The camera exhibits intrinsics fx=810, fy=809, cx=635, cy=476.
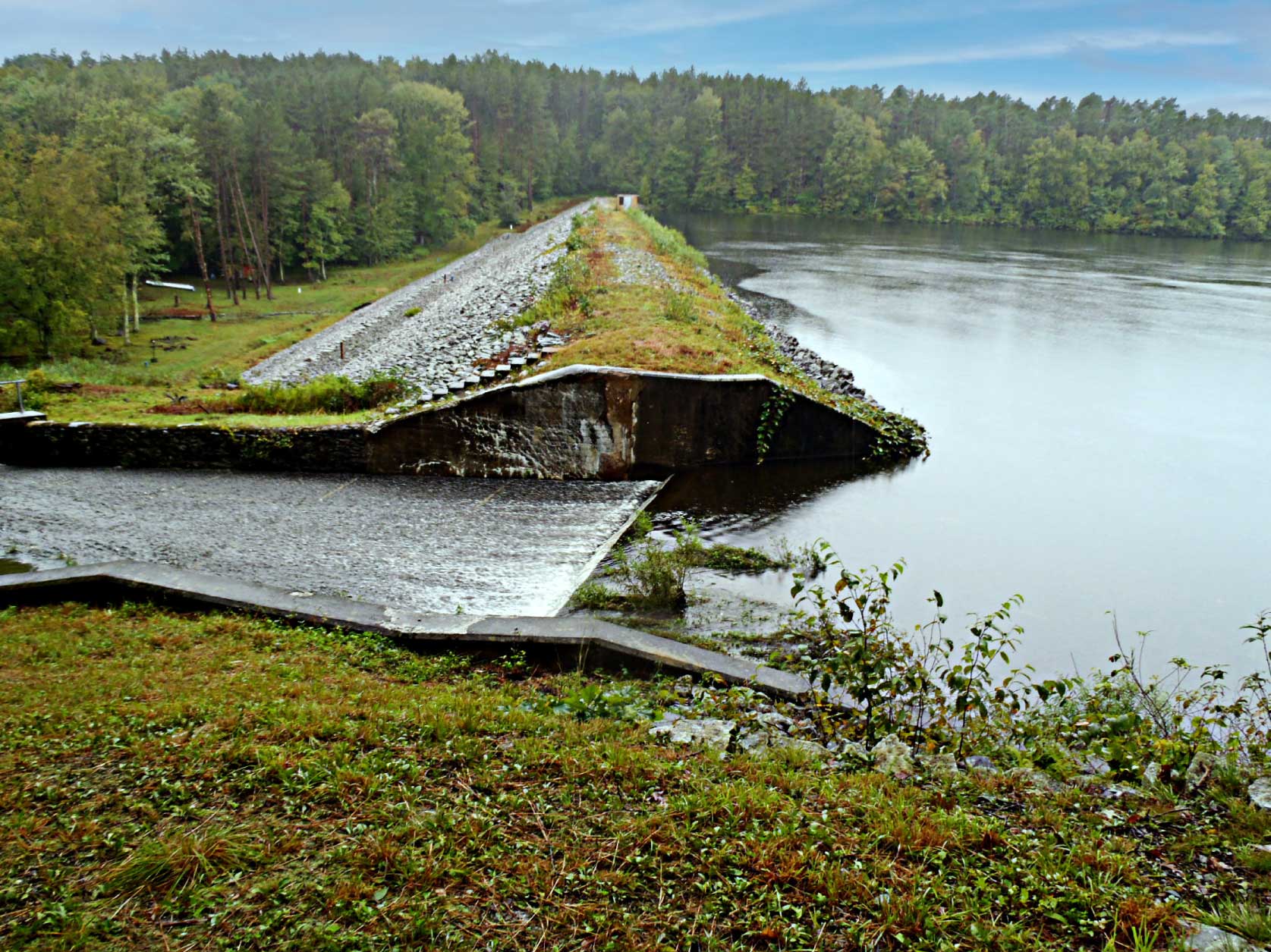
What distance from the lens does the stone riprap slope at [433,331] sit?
1998cm

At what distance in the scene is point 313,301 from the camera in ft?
153

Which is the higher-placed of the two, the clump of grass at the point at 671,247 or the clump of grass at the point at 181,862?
the clump of grass at the point at 671,247

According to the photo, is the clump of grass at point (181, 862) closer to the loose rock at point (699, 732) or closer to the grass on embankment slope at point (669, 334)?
the loose rock at point (699, 732)

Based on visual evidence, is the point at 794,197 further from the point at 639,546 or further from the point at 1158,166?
the point at 639,546

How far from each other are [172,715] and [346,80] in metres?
75.6

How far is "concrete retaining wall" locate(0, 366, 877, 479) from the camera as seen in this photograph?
14.1 meters

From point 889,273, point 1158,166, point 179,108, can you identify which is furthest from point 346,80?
point 1158,166

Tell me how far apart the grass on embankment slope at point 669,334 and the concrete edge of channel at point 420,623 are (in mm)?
7826

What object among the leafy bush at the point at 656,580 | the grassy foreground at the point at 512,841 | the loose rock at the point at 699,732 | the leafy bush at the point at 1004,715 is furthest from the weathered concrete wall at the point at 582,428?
the loose rock at the point at 699,732

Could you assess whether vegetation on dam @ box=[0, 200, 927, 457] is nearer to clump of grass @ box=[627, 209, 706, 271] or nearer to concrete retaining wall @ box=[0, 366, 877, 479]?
concrete retaining wall @ box=[0, 366, 877, 479]

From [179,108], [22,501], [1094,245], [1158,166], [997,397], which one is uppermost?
[1158,166]

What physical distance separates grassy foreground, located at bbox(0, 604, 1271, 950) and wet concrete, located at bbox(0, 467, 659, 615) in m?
4.00

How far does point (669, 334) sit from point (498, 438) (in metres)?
4.79

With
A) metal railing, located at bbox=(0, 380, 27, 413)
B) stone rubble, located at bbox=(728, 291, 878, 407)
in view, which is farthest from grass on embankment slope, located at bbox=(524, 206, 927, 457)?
metal railing, located at bbox=(0, 380, 27, 413)
